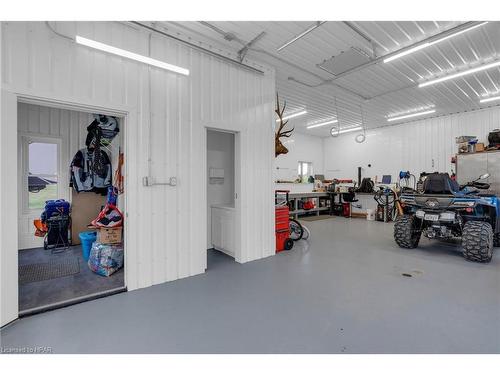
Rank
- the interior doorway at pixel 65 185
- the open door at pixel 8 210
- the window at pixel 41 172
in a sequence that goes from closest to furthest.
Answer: the open door at pixel 8 210 → the interior doorway at pixel 65 185 → the window at pixel 41 172

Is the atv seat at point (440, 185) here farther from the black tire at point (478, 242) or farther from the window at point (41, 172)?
the window at point (41, 172)

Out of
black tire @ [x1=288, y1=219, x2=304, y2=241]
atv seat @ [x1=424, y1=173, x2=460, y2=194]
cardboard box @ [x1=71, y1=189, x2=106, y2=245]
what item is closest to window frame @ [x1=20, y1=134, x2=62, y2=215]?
cardboard box @ [x1=71, y1=189, x2=106, y2=245]

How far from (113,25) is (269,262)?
4.00 m

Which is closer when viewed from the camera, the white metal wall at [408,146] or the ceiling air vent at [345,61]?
the ceiling air vent at [345,61]

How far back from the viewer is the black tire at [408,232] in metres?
4.69

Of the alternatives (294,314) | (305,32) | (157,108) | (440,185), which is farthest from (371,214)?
(157,108)

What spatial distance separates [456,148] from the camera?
8.04 metres

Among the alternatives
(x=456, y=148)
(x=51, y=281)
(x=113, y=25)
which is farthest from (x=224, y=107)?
(x=456, y=148)

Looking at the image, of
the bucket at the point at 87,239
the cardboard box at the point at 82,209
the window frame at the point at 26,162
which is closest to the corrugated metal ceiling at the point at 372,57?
the bucket at the point at 87,239

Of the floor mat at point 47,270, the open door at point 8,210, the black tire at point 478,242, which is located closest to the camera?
the open door at point 8,210

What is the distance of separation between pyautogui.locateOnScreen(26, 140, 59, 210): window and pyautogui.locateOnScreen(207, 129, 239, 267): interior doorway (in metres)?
3.35

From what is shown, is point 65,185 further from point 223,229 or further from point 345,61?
point 345,61

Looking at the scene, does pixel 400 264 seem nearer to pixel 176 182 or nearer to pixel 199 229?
pixel 199 229

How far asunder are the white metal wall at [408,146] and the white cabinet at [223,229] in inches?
319
